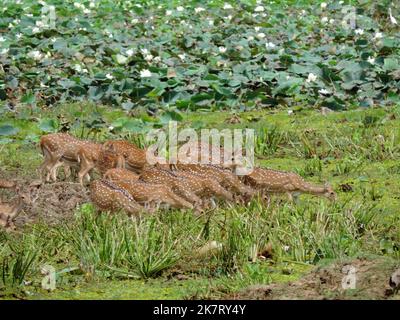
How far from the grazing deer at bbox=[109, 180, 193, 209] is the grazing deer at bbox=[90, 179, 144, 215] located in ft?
0.56

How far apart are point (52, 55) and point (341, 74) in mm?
4064

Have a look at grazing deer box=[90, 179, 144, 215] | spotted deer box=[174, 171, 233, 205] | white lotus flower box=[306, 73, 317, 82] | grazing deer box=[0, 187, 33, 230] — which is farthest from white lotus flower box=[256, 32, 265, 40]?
grazing deer box=[0, 187, 33, 230]

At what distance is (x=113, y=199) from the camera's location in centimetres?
929

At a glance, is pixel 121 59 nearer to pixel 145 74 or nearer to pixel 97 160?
pixel 145 74

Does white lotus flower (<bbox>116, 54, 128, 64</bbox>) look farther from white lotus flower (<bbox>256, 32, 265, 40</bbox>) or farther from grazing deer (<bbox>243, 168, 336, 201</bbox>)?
grazing deer (<bbox>243, 168, 336, 201</bbox>)

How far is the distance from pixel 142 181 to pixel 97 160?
3.19 ft

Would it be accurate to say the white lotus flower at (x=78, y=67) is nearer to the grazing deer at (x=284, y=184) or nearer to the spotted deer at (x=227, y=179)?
the spotted deer at (x=227, y=179)

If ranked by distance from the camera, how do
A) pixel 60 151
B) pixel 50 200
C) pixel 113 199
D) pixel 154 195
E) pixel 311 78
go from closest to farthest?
pixel 113 199, pixel 154 195, pixel 50 200, pixel 60 151, pixel 311 78

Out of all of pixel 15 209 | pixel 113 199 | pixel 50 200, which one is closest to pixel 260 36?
pixel 50 200

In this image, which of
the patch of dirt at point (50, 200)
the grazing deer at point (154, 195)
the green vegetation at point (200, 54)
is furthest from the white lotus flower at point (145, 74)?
the grazing deer at point (154, 195)

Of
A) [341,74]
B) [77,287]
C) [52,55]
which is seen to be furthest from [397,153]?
[52,55]

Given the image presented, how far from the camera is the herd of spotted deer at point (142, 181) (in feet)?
30.7

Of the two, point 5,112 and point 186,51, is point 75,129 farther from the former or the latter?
point 186,51

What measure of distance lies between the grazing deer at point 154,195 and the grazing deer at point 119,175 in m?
0.32
